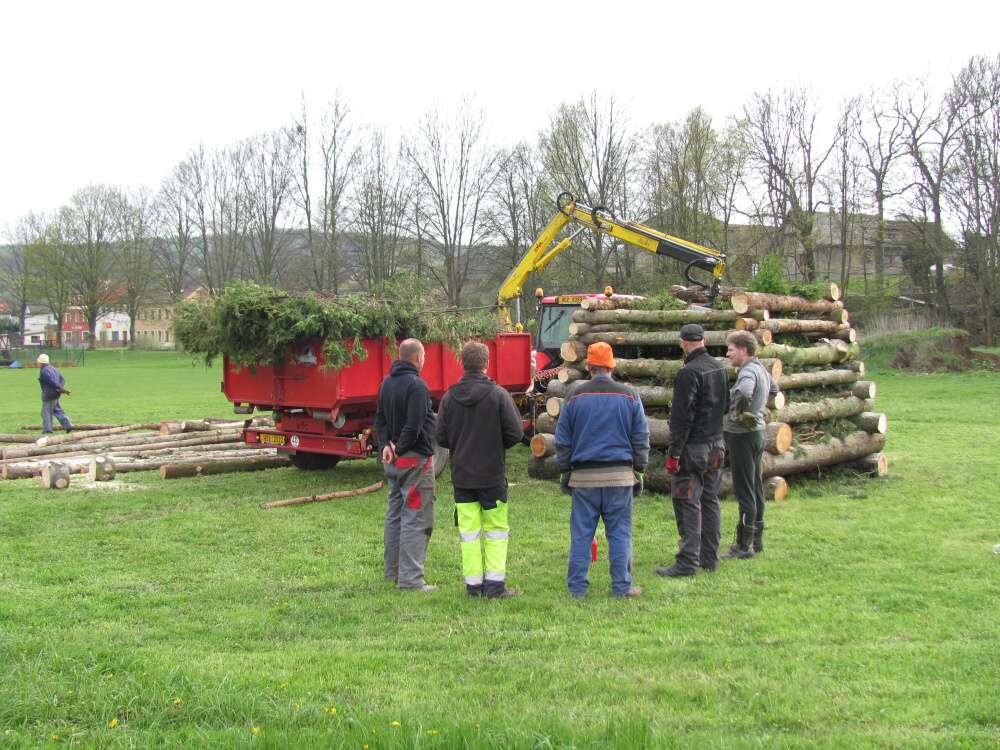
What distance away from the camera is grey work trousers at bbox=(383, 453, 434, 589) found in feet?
22.0

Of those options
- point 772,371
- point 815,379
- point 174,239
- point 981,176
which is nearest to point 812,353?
point 815,379

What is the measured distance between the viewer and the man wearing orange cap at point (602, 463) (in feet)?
20.9

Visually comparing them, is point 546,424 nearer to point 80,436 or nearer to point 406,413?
point 406,413

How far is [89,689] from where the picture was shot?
174 inches

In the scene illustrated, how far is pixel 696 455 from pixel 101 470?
8853mm

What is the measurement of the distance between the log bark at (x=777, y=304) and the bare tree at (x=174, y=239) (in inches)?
2489

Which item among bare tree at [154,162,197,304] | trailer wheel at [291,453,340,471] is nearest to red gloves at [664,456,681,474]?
trailer wheel at [291,453,340,471]

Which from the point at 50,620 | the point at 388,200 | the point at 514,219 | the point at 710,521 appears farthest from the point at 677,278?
the point at 50,620

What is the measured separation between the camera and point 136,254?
69.2m

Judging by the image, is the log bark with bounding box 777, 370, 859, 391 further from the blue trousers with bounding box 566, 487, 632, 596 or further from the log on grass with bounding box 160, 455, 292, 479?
the log on grass with bounding box 160, 455, 292, 479

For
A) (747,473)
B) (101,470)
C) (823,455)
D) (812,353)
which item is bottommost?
(101,470)

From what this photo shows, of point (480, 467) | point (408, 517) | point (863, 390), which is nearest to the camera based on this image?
point (480, 467)

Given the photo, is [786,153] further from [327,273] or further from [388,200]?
[327,273]

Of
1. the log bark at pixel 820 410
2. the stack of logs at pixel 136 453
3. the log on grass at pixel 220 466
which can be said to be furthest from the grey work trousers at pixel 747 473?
the stack of logs at pixel 136 453
